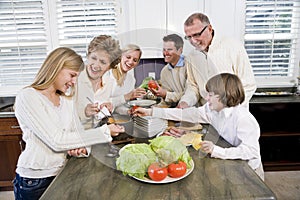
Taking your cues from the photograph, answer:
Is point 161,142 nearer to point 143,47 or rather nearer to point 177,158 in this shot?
point 177,158

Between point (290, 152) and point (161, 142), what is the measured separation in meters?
2.24

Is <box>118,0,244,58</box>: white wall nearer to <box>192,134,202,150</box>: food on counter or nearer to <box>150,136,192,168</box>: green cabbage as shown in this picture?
<box>192,134,202,150</box>: food on counter

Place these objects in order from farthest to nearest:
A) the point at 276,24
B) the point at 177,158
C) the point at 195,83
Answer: the point at 276,24 < the point at 195,83 < the point at 177,158

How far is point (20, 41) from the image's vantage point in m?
2.86

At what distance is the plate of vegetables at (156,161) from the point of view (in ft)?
3.52

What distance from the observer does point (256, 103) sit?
2.60 m

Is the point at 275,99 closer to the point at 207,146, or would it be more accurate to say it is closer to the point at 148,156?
the point at 207,146

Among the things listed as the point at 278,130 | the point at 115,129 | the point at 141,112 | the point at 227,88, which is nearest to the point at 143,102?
the point at 141,112

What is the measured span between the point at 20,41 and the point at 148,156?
238 centimetres

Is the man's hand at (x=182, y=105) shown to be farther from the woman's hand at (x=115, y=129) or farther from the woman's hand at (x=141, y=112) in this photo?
the woman's hand at (x=115, y=129)

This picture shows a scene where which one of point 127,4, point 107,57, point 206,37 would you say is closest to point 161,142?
point 107,57

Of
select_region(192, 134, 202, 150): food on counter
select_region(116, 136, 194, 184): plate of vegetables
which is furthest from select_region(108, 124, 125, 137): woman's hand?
select_region(192, 134, 202, 150): food on counter

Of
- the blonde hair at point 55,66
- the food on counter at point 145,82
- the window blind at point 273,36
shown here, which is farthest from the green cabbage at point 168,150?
the window blind at point 273,36

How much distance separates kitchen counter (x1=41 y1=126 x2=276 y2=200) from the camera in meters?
1.01
